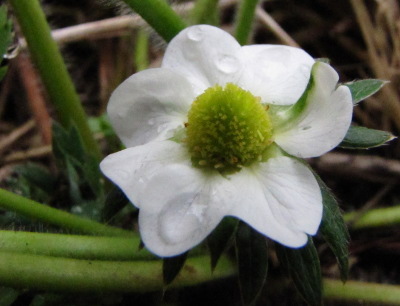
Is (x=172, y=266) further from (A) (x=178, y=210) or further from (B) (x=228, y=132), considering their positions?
(B) (x=228, y=132)

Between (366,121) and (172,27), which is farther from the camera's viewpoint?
(366,121)

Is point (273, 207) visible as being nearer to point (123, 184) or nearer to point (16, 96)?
point (123, 184)

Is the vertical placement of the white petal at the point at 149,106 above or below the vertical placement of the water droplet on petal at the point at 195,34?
below

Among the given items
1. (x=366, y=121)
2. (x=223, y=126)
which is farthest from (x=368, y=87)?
(x=366, y=121)

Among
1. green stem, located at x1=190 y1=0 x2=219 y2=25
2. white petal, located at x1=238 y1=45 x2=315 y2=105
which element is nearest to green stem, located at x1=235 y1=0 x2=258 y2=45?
green stem, located at x1=190 y1=0 x2=219 y2=25

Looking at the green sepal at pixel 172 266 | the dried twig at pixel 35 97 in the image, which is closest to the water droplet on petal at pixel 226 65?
the green sepal at pixel 172 266

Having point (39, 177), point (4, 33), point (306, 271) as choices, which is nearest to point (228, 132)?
point (306, 271)

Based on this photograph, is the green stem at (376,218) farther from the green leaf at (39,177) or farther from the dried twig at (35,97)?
the dried twig at (35,97)

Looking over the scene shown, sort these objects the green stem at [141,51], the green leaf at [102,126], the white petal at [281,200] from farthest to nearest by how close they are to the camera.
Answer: the green stem at [141,51]
the green leaf at [102,126]
the white petal at [281,200]
